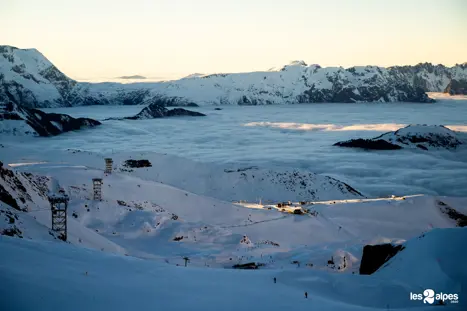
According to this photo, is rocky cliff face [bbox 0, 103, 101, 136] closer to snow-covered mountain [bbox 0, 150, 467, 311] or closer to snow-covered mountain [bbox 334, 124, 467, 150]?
snow-covered mountain [bbox 0, 150, 467, 311]

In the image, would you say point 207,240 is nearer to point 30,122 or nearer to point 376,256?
point 376,256

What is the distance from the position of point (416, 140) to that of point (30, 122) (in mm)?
90513

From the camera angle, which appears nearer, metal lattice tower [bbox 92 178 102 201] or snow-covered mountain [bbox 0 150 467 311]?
snow-covered mountain [bbox 0 150 467 311]

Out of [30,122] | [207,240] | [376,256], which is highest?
[30,122]

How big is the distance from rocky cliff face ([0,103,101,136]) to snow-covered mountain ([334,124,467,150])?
72597mm

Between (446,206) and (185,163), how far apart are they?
122 feet

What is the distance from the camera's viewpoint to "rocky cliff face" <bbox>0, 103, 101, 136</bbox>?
11506 centimetres

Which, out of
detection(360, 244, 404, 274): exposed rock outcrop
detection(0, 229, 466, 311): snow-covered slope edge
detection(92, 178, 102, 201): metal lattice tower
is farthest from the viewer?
detection(92, 178, 102, 201): metal lattice tower

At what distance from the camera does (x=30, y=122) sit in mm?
122125

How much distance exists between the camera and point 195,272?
17562 millimetres

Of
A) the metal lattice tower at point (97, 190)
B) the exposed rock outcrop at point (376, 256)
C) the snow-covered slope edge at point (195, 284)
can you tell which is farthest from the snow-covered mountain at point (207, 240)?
the metal lattice tower at point (97, 190)

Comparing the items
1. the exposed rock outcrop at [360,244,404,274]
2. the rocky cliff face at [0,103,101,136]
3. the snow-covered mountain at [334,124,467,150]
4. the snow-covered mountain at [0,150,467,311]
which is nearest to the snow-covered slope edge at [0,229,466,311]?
the snow-covered mountain at [0,150,467,311]

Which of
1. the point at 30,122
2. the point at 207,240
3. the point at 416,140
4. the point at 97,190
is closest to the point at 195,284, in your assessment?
the point at 207,240

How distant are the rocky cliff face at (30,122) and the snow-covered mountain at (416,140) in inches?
2858
